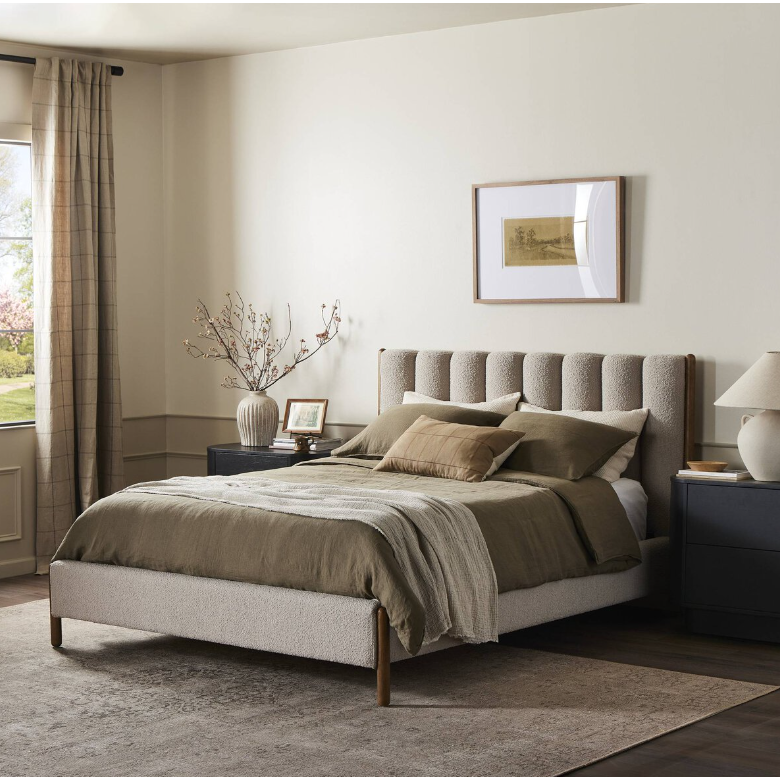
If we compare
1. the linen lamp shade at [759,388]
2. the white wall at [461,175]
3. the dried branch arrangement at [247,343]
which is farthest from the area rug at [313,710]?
the dried branch arrangement at [247,343]

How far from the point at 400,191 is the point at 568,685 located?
293 centimetres

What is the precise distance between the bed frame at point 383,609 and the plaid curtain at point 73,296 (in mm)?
1542

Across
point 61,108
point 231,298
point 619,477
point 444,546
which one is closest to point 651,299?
point 619,477

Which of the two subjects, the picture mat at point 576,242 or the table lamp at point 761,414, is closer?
the table lamp at point 761,414

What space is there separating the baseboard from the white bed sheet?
3093 mm

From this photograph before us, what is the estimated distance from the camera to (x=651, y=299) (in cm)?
562

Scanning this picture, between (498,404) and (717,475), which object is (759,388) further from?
(498,404)

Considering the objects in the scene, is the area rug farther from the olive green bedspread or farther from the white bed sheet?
the white bed sheet

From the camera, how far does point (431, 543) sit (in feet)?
13.8

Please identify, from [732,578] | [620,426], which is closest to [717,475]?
[732,578]

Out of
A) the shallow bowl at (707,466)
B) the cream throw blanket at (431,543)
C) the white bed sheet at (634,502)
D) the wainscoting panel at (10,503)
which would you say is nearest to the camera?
the cream throw blanket at (431,543)

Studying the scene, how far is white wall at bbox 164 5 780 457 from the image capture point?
17.7 feet

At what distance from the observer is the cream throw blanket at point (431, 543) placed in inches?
163

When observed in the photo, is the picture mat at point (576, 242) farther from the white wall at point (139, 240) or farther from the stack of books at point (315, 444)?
the white wall at point (139, 240)
